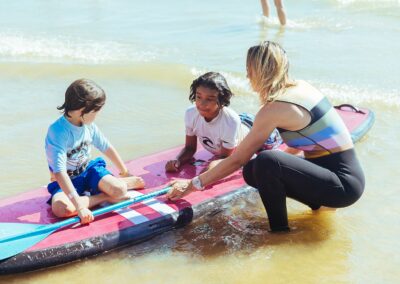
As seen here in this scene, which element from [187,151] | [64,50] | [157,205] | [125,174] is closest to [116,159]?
[125,174]

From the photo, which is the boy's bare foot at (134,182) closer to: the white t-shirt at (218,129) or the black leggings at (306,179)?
the white t-shirt at (218,129)

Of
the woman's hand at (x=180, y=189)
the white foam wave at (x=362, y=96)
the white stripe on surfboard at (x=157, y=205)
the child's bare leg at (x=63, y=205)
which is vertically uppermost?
the child's bare leg at (x=63, y=205)

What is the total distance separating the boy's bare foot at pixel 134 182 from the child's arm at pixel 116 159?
0.07 metres

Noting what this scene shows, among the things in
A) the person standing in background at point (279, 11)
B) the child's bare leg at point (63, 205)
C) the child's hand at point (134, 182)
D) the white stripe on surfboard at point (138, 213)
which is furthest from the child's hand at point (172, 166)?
the person standing in background at point (279, 11)

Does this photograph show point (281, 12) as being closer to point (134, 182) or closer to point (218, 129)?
point (218, 129)

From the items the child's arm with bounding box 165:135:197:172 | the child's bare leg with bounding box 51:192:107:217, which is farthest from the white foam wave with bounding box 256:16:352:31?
the child's bare leg with bounding box 51:192:107:217

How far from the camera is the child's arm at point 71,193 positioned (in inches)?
130

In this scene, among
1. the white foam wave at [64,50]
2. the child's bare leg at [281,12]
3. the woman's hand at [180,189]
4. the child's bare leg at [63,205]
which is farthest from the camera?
the child's bare leg at [281,12]

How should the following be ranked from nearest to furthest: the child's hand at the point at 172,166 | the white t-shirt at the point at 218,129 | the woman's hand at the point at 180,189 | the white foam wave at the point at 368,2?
1. the woman's hand at the point at 180,189
2. the white t-shirt at the point at 218,129
3. the child's hand at the point at 172,166
4. the white foam wave at the point at 368,2

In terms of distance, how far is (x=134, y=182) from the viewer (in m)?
3.83

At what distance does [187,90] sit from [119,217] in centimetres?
364

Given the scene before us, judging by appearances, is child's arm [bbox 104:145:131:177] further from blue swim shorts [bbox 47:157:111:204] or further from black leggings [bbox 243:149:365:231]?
black leggings [bbox 243:149:365:231]

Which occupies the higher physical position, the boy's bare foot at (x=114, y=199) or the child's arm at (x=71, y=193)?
the child's arm at (x=71, y=193)

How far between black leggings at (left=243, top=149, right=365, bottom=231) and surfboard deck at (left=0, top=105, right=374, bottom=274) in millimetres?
526
